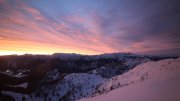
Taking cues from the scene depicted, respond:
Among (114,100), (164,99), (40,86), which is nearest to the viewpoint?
(164,99)

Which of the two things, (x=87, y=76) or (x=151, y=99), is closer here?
(x=151, y=99)

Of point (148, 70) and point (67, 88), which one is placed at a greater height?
point (148, 70)

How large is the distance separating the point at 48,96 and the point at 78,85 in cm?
2206

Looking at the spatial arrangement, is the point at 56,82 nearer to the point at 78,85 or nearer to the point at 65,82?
the point at 65,82

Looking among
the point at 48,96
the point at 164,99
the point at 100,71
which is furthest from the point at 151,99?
the point at 100,71

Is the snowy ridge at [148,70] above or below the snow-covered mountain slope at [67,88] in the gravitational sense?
above

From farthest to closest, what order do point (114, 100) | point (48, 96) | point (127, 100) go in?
point (48, 96)
point (114, 100)
point (127, 100)

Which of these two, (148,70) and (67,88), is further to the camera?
(67,88)

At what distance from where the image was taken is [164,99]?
634 centimetres

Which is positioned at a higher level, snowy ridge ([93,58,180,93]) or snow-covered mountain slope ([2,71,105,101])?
snowy ridge ([93,58,180,93])

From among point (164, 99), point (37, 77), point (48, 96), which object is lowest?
point (48, 96)

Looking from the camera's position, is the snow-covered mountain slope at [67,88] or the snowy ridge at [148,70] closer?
the snowy ridge at [148,70]

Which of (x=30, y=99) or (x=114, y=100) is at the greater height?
(x=114, y=100)

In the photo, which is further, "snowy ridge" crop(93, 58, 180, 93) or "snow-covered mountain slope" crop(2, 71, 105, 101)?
"snow-covered mountain slope" crop(2, 71, 105, 101)
